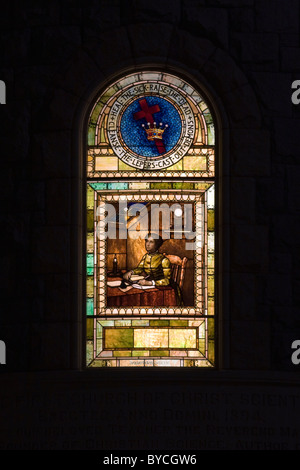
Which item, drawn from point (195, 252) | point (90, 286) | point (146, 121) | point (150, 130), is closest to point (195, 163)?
point (150, 130)

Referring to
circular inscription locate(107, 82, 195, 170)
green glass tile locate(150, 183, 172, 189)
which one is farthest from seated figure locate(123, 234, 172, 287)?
circular inscription locate(107, 82, 195, 170)

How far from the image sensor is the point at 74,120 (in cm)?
1127

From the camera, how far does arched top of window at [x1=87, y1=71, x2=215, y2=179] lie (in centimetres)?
1145

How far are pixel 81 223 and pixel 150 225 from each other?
3.04 ft

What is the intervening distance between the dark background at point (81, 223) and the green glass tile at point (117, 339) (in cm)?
36

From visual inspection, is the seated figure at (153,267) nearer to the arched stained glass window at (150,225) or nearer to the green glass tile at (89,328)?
the arched stained glass window at (150,225)

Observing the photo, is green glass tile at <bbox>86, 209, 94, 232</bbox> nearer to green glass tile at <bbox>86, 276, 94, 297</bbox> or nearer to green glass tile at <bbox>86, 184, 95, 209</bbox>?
green glass tile at <bbox>86, 184, 95, 209</bbox>

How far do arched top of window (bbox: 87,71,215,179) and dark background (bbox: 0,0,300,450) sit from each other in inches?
9.1

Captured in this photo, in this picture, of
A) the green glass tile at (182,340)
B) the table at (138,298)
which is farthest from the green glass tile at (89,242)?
the green glass tile at (182,340)

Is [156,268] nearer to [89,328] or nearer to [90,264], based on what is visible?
[90,264]

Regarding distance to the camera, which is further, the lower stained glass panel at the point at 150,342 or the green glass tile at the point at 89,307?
the green glass tile at the point at 89,307

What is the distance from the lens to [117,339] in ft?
36.6

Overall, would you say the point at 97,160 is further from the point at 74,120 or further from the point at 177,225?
the point at 177,225

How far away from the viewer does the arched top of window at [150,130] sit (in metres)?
11.5
